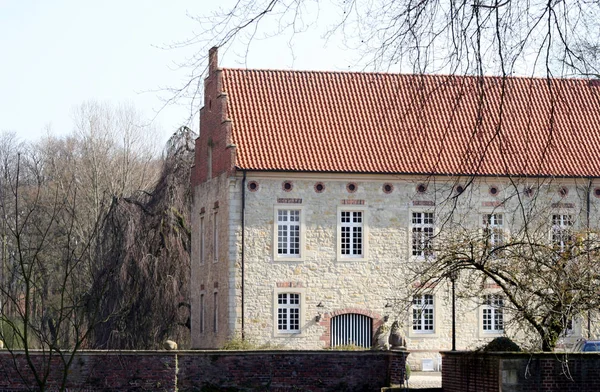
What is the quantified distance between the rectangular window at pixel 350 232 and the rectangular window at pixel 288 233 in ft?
4.29

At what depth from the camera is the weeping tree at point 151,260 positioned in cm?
3678

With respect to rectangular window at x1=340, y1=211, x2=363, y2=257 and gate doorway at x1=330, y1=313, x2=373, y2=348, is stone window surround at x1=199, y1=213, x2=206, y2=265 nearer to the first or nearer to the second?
rectangular window at x1=340, y1=211, x2=363, y2=257

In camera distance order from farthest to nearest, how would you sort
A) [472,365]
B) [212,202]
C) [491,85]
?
[212,202]
[472,365]
[491,85]

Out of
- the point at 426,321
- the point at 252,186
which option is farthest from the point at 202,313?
the point at 426,321

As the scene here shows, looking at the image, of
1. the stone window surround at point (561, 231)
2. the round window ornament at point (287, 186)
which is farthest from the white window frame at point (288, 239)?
the stone window surround at point (561, 231)

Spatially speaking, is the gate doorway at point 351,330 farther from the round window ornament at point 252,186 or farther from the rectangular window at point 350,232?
the round window ornament at point 252,186

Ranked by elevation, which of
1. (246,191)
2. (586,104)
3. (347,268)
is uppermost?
(586,104)

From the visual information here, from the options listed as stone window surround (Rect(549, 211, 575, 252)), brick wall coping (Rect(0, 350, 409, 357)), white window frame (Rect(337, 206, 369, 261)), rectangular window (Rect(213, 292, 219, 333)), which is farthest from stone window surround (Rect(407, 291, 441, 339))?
brick wall coping (Rect(0, 350, 409, 357))

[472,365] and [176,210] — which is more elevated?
[176,210]

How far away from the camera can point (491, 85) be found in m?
8.27

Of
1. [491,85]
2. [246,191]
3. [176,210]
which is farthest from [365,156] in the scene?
[491,85]

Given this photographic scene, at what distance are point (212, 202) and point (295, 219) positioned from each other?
318 centimetres

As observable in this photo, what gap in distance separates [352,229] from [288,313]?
3084mm

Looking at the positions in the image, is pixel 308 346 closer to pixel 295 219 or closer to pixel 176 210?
pixel 295 219
